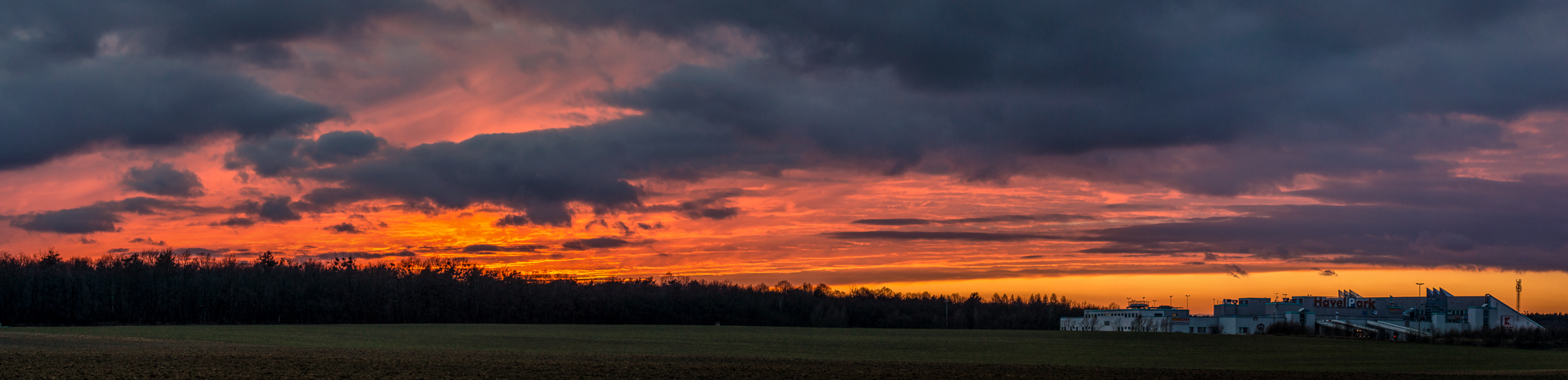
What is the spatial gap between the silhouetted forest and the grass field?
A: 37.5m

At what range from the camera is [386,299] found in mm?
134500

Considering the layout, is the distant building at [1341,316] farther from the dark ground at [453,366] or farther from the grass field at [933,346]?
the dark ground at [453,366]

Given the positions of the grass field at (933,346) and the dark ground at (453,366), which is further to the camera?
the grass field at (933,346)

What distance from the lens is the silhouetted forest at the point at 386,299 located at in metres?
120

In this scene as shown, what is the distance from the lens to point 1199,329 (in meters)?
151

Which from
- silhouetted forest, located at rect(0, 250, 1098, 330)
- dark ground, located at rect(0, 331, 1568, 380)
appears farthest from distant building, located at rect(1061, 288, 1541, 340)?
dark ground, located at rect(0, 331, 1568, 380)

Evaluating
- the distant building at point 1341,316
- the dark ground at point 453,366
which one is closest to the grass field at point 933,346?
the dark ground at point 453,366

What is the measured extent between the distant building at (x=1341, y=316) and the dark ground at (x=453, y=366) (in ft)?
285

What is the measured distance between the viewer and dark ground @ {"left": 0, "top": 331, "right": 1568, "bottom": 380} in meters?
34.0

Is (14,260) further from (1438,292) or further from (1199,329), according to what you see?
(1438,292)

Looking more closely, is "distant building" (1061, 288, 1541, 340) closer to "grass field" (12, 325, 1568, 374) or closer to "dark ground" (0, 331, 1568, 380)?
"grass field" (12, 325, 1568, 374)

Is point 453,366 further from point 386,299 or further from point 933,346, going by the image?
point 386,299

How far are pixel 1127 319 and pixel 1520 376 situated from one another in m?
129

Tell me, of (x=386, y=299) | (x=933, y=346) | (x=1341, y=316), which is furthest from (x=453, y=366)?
(x=1341, y=316)
